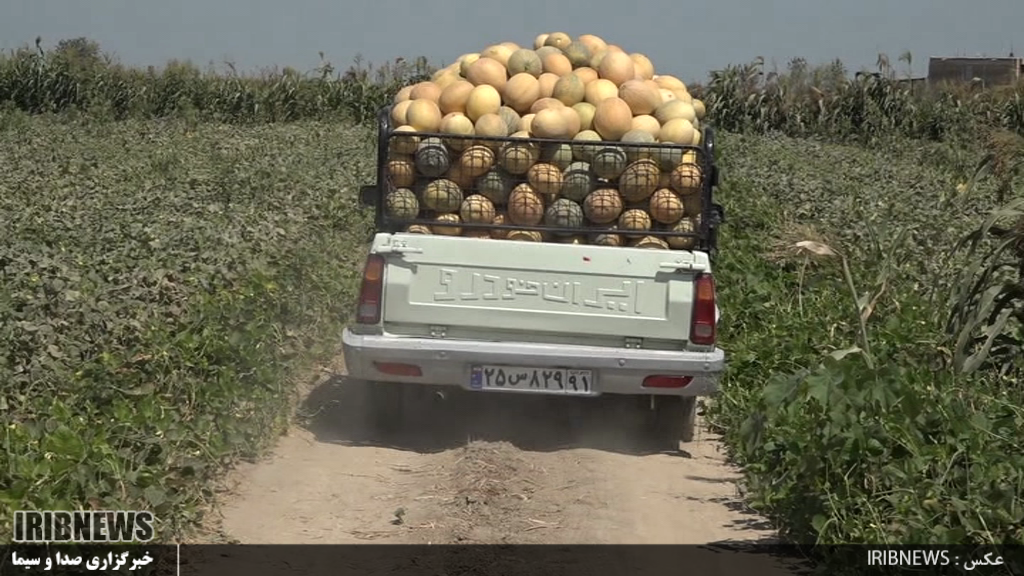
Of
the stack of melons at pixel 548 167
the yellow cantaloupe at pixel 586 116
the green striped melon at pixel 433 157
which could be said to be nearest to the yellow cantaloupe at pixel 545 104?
the stack of melons at pixel 548 167

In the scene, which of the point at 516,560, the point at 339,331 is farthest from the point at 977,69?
the point at 516,560

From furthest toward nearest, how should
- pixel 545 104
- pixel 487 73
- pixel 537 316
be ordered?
pixel 487 73 < pixel 545 104 < pixel 537 316

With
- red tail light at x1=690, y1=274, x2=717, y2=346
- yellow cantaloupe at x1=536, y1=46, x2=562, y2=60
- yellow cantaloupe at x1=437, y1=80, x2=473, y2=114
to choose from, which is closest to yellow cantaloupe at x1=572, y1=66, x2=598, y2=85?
→ yellow cantaloupe at x1=536, y1=46, x2=562, y2=60

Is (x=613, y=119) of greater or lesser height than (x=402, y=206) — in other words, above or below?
above

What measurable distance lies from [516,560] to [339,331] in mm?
5423

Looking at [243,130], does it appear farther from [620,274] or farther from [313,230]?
[620,274]

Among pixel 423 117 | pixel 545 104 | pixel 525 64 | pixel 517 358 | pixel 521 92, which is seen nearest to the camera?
pixel 517 358

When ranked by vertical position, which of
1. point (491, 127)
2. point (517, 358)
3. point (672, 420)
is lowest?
point (672, 420)

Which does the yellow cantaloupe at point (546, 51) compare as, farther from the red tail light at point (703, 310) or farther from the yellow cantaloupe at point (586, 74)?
the red tail light at point (703, 310)

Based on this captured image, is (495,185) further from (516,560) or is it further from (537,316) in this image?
(516,560)

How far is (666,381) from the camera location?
8.18 meters

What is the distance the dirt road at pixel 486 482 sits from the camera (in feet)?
22.3

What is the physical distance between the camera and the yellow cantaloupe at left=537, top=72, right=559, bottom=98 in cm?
920

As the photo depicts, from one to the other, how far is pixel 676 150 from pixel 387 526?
3104mm
